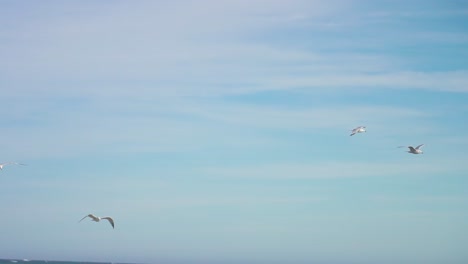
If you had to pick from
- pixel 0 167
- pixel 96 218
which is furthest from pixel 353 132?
pixel 0 167

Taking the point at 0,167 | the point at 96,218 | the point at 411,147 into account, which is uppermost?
the point at 411,147

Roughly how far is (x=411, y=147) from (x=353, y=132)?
18.9 feet

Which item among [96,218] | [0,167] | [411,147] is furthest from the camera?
[411,147]

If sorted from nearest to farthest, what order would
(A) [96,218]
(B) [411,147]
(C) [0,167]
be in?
(A) [96,218] < (C) [0,167] < (B) [411,147]

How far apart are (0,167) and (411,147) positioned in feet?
107

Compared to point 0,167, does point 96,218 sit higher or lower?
lower

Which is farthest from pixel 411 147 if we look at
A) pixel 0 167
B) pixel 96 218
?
pixel 0 167

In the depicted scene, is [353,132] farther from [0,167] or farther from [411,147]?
[0,167]

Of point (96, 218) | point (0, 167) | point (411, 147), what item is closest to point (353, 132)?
point (411, 147)

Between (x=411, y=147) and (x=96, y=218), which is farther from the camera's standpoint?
(x=411, y=147)

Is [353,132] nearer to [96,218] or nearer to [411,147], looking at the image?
[411,147]

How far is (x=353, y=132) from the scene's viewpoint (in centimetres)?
6244

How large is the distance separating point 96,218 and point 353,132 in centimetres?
2140

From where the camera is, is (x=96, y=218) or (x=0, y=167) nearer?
(x=96, y=218)
